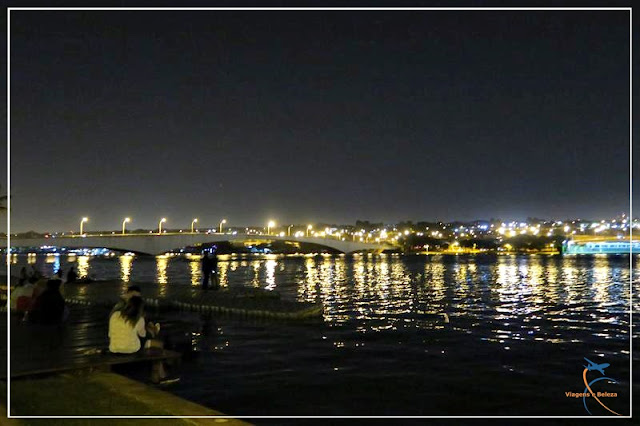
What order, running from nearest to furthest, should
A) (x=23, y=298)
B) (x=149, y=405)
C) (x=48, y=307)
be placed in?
(x=149, y=405) → (x=48, y=307) → (x=23, y=298)

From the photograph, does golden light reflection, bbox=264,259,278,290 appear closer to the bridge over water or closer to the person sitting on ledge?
the person sitting on ledge

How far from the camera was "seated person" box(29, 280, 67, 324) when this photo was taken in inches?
765

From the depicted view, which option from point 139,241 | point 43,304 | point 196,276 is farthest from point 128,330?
point 139,241

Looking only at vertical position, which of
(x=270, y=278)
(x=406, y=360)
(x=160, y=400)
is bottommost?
(x=270, y=278)

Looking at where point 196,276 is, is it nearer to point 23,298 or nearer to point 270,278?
point 270,278

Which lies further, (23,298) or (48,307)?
(23,298)

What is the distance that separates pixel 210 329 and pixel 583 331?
13.9 meters

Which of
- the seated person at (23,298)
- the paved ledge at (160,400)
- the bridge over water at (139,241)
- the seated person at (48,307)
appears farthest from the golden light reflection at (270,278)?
the bridge over water at (139,241)

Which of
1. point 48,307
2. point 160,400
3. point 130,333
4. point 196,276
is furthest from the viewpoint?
point 196,276

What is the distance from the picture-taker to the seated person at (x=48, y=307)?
63.8 feet

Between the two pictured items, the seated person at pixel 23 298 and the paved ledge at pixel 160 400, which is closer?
the paved ledge at pixel 160 400

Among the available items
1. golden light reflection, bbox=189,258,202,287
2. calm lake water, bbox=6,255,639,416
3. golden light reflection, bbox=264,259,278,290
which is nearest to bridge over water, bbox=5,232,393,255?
golden light reflection, bbox=189,258,202,287

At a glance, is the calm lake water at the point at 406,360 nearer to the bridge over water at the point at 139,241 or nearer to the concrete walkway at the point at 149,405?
the concrete walkway at the point at 149,405

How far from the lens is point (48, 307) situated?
1942 cm
